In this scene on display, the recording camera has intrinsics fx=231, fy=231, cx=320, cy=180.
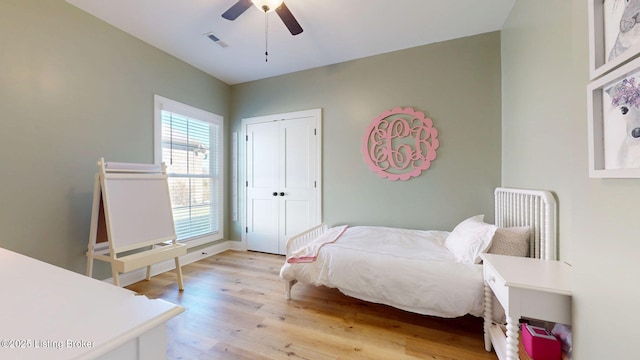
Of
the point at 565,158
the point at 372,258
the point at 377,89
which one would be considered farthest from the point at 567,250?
the point at 377,89

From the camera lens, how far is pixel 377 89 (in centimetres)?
300

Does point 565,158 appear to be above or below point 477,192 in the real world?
above

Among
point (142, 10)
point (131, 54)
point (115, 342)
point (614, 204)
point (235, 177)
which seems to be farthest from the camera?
point (235, 177)

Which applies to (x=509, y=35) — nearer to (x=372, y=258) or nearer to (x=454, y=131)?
(x=454, y=131)

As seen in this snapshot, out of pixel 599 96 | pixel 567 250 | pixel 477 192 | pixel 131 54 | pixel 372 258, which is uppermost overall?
pixel 131 54


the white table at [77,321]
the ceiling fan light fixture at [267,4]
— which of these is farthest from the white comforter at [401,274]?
the ceiling fan light fixture at [267,4]

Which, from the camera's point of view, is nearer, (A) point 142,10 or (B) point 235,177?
(A) point 142,10

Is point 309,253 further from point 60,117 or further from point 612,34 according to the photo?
point 60,117

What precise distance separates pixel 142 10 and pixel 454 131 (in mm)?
3449

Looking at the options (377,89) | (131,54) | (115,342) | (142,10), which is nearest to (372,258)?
(115,342)

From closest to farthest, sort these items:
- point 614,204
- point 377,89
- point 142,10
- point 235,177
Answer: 1. point 614,204
2. point 142,10
3. point 377,89
4. point 235,177

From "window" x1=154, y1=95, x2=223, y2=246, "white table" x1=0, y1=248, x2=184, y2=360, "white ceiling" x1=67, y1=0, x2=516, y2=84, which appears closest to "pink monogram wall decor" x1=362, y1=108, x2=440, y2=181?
"white ceiling" x1=67, y1=0, x2=516, y2=84

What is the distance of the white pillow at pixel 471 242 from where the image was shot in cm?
168

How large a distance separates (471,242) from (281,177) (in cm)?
254
